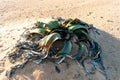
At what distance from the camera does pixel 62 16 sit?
568cm

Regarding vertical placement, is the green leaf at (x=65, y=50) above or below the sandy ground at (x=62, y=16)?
above

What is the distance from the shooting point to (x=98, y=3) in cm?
614

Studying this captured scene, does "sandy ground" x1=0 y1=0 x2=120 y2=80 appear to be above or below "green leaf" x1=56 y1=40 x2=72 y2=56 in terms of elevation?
below

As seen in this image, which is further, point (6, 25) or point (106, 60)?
point (6, 25)

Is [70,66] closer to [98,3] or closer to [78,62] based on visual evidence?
[78,62]

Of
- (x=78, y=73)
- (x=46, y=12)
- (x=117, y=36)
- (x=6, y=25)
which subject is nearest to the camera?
(x=78, y=73)

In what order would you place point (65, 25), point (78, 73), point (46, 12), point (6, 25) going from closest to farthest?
point (78, 73) < point (65, 25) < point (6, 25) < point (46, 12)

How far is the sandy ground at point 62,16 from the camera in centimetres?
342

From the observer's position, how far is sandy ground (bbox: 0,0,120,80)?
11.2 feet

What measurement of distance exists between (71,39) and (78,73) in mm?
447

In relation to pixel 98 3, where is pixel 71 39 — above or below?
above

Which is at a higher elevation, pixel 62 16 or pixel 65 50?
pixel 65 50

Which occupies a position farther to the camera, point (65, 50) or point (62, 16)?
point (62, 16)

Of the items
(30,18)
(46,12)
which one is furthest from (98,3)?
(30,18)
